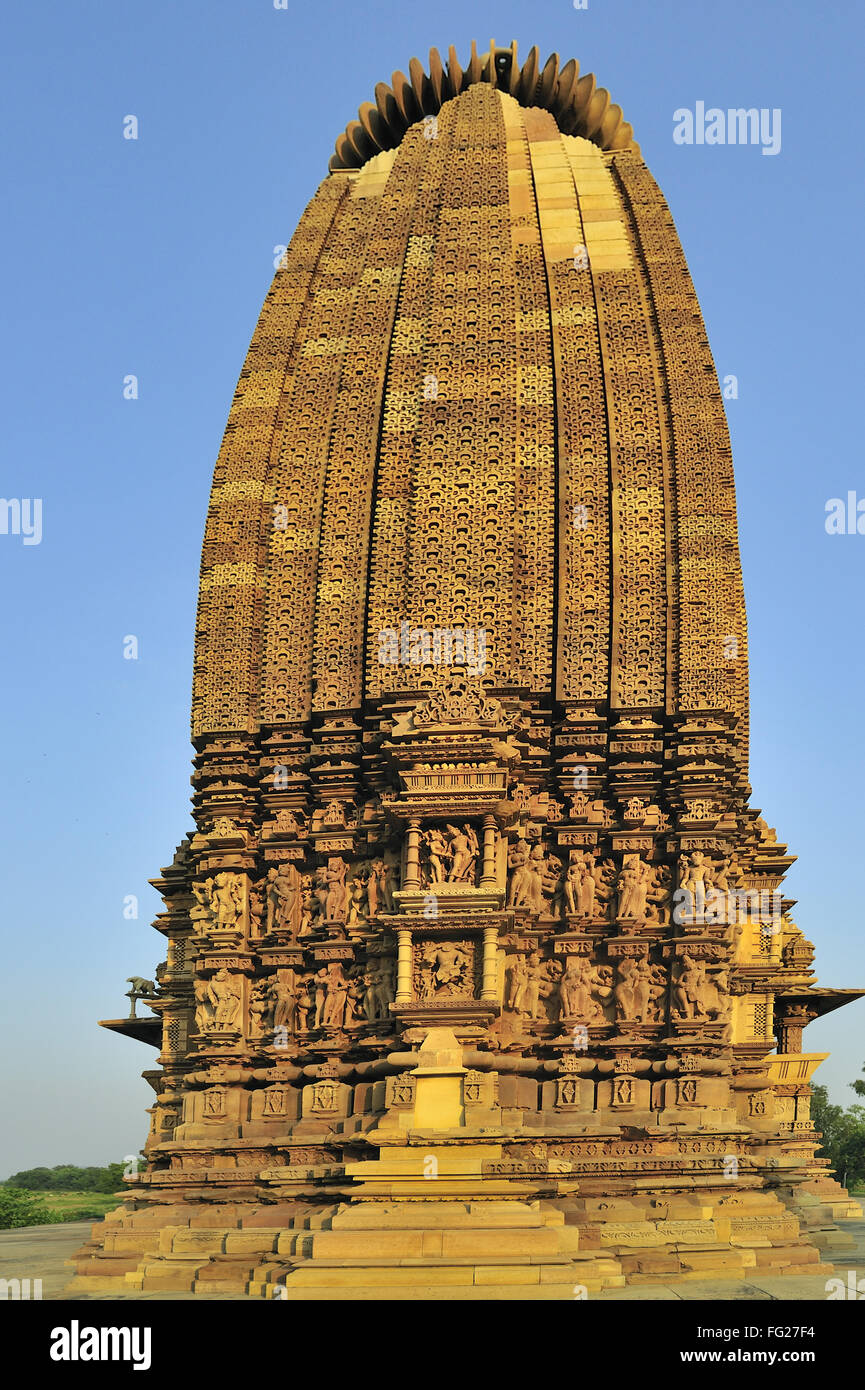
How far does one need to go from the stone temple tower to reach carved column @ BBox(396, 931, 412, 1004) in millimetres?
44

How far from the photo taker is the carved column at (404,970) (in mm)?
16469

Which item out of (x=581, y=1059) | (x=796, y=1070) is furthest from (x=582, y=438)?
(x=796, y=1070)

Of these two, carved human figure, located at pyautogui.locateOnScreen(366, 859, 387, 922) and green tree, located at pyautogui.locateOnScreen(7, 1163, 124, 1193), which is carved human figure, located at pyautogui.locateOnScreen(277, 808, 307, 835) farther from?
green tree, located at pyautogui.locateOnScreen(7, 1163, 124, 1193)

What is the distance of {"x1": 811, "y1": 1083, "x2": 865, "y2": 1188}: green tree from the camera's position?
45375mm

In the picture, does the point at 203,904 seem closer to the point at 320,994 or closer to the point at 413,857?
the point at 320,994

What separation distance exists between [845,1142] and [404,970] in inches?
1300

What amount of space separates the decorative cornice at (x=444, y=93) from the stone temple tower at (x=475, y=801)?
5.23ft

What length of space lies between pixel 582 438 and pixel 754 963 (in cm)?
646

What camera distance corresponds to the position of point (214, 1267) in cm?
1566

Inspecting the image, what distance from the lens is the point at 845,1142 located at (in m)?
45.9

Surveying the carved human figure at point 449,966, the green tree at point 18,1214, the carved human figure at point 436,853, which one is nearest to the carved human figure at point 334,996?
the carved human figure at point 449,966

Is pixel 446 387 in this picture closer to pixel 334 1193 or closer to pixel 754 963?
pixel 754 963
